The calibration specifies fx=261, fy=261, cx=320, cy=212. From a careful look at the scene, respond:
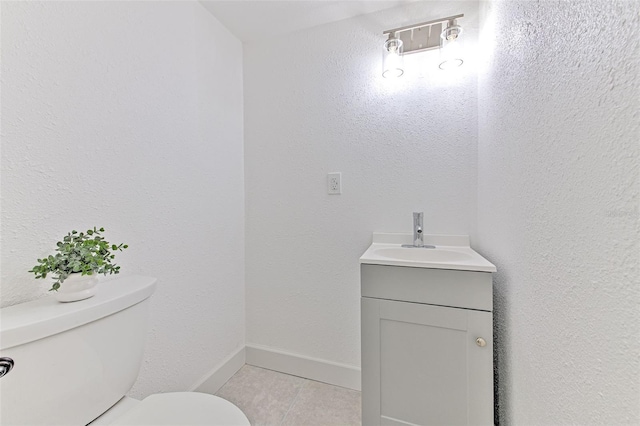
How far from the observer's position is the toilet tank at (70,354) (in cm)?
56

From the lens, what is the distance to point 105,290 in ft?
2.68

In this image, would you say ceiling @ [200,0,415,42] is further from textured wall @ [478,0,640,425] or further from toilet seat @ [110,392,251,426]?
toilet seat @ [110,392,251,426]

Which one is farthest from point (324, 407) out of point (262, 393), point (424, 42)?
point (424, 42)

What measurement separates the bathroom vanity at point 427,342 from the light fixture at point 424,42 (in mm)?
990

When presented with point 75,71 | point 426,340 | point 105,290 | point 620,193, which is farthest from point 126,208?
point 620,193

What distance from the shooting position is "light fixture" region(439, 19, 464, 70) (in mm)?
1243

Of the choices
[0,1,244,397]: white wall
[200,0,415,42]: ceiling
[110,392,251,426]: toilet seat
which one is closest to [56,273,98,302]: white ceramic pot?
[0,1,244,397]: white wall

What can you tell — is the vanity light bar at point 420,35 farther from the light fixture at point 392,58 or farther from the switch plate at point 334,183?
the switch plate at point 334,183

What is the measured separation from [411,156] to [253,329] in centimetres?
144

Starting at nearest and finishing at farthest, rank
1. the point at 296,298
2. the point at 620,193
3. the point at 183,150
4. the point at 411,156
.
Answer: the point at 620,193, the point at 183,150, the point at 411,156, the point at 296,298

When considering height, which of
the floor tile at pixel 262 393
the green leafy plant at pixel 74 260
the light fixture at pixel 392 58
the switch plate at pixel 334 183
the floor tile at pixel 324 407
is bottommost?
the floor tile at pixel 324 407

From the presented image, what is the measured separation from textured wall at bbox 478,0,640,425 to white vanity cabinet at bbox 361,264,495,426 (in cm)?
10

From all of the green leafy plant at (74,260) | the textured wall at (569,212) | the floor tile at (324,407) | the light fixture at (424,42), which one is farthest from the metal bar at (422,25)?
the floor tile at (324,407)

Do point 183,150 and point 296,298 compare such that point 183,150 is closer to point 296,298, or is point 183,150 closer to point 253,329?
point 296,298
